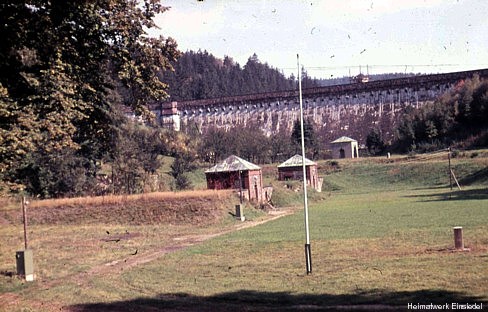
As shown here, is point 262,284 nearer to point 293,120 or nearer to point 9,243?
point 9,243

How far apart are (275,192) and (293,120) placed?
6725 cm

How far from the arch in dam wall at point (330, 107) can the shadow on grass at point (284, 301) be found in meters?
98.9

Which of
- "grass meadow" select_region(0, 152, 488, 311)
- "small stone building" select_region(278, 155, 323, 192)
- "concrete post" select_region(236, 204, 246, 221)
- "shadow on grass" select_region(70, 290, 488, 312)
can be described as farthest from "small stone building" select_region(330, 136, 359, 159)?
"shadow on grass" select_region(70, 290, 488, 312)

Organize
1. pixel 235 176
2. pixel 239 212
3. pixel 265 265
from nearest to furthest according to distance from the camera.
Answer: pixel 265 265
pixel 239 212
pixel 235 176

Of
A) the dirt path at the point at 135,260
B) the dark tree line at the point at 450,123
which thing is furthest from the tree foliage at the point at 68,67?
the dark tree line at the point at 450,123

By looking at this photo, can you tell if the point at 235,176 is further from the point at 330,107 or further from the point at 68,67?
the point at 330,107

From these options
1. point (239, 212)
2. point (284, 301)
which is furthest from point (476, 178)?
point (284, 301)

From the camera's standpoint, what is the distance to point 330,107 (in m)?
122

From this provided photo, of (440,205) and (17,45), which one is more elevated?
(17,45)

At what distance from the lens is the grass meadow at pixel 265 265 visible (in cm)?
1509

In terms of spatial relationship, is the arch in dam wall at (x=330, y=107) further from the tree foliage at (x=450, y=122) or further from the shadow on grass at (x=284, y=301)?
the shadow on grass at (x=284, y=301)

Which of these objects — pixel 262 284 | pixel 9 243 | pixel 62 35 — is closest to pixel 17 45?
pixel 62 35

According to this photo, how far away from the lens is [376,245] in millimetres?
23344

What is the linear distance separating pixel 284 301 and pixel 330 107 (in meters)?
109
